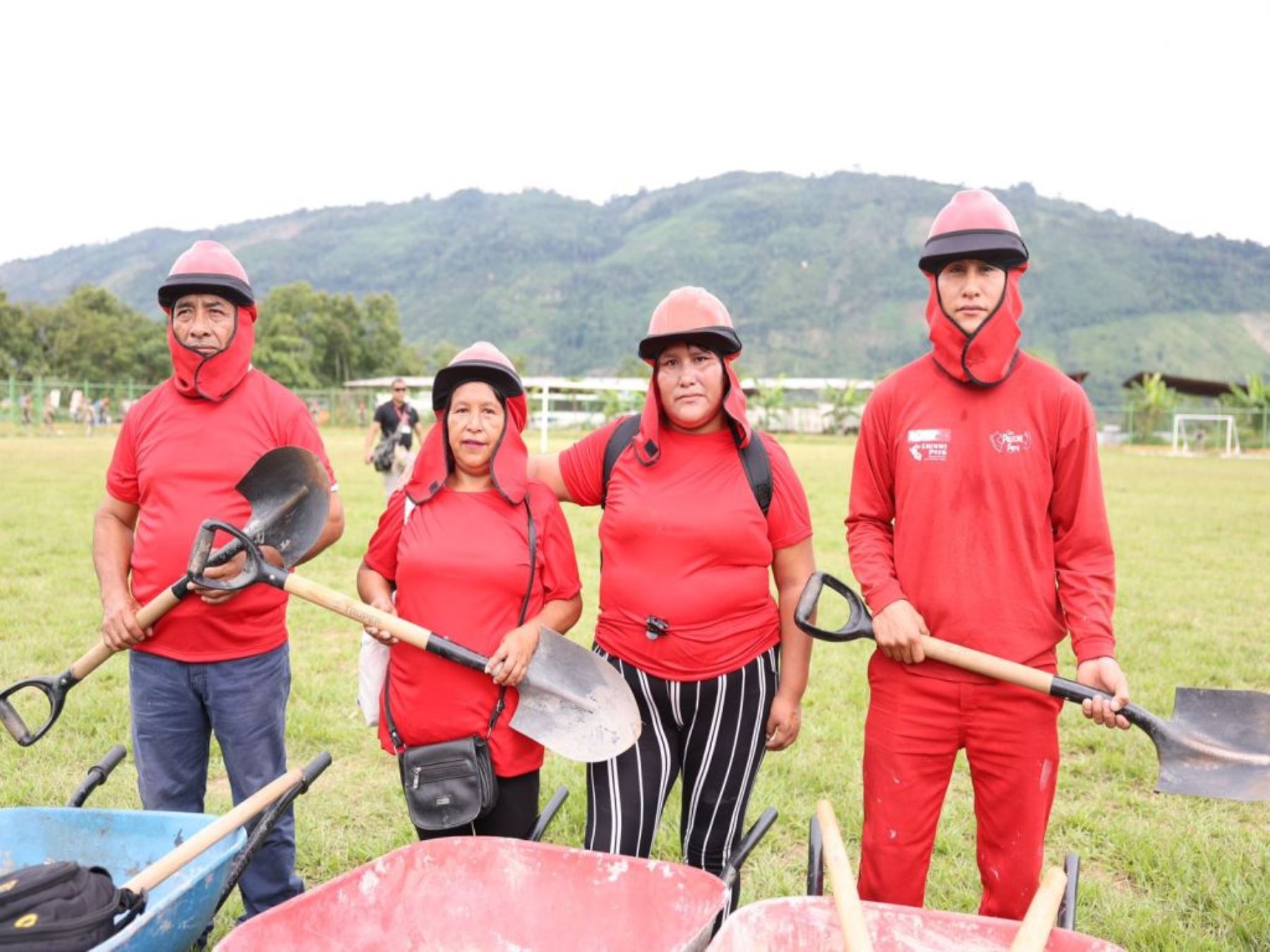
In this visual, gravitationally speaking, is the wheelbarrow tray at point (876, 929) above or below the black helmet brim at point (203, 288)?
below

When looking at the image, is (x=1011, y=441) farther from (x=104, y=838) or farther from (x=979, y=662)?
(x=104, y=838)

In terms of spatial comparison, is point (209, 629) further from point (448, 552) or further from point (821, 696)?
point (821, 696)

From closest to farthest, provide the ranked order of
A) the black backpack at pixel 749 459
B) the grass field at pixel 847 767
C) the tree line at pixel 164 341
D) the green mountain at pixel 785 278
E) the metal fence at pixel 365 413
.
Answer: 1. the black backpack at pixel 749 459
2. the grass field at pixel 847 767
3. the metal fence at pixel 365 413
4. the tree line at pixel 164 341
5. the green mountain at pixel 785 278

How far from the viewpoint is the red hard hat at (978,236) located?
251 cm

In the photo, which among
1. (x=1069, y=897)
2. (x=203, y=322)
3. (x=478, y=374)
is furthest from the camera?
(x=203, y=322)

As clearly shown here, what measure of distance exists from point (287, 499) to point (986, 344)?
6.68 feet

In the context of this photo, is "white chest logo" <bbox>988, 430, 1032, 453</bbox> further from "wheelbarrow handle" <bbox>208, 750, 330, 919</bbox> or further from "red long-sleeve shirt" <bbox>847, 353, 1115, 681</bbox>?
"wheelbarrow handle" <bbox>208, 750, 330, 919</bbox>

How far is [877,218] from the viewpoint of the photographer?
164125 millimetres

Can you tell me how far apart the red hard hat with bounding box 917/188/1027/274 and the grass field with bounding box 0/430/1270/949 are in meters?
2.25

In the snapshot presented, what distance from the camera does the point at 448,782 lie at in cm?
261

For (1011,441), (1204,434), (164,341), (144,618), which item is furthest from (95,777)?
(164,341)

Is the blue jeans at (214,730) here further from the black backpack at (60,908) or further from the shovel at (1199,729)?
the shovel at (1199,729)

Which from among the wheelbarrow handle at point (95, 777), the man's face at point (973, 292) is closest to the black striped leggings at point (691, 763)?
the man's face at point (973, 292)

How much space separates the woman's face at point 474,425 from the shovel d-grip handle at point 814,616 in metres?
0.97
